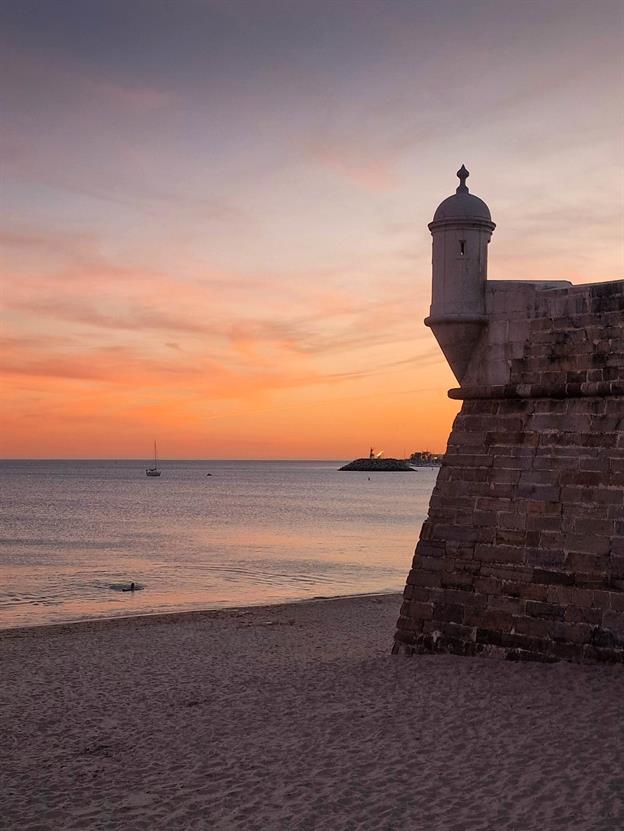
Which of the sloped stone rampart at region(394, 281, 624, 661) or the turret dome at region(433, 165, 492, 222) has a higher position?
the turret dome at region(433, 165, 492, 222)

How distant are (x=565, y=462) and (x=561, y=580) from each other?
5.07 ft

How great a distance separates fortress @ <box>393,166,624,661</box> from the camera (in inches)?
416

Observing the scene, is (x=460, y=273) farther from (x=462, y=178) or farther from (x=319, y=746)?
(x=319, y=746)

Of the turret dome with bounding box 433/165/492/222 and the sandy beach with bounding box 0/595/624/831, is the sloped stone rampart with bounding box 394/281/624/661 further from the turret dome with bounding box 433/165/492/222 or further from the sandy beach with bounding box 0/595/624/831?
the turret dome with bounding box 433/165/492/222

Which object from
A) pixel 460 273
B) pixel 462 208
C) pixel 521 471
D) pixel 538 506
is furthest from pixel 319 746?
pixel 462 208

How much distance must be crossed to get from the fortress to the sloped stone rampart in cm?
2

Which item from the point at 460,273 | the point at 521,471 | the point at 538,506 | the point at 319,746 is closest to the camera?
the point at 319,746

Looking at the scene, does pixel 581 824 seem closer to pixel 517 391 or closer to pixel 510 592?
pixel 510 592

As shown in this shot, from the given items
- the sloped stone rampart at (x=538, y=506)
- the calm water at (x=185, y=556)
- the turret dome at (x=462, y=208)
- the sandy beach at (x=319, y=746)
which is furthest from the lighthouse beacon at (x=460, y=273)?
the calm water at (x=185, y=556)

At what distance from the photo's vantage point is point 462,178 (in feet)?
40.9

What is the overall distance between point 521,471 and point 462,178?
4438mm

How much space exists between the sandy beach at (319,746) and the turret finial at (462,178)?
667 cm

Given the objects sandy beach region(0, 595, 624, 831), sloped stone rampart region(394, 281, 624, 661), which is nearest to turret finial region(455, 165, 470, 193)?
sloped stone rampart region(394, 281, 624, 661)

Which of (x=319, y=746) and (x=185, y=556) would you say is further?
(x=185, y=556)
